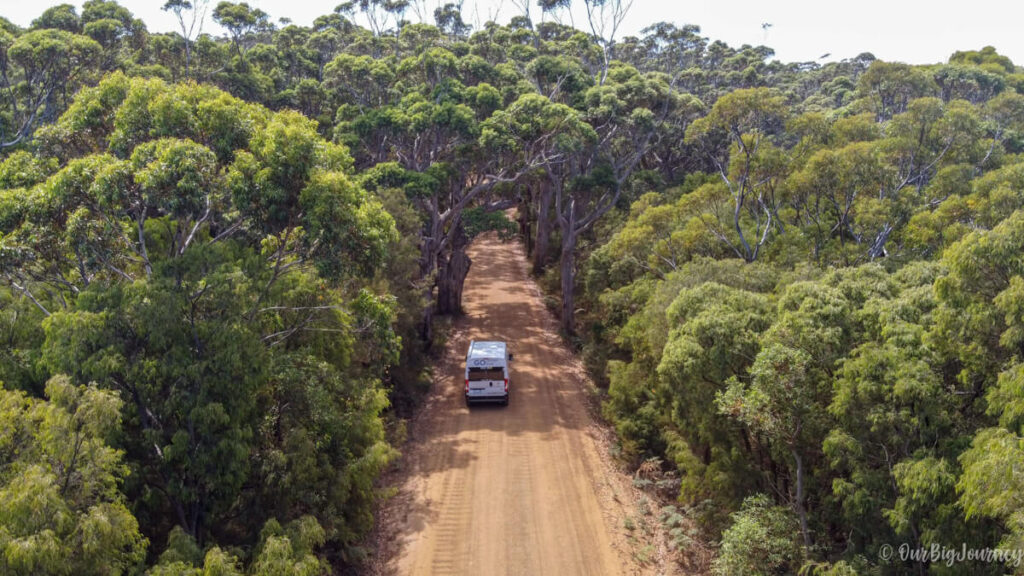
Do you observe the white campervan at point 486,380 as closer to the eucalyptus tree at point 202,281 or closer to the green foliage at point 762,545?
the eucalyptus tree at point 202,281

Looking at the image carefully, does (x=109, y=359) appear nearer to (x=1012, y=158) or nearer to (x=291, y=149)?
(x=291, y=149)

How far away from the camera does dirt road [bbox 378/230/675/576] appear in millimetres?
14383

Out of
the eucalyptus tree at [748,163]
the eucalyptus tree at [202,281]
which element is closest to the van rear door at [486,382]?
the eucalyptus tree at [202,281]

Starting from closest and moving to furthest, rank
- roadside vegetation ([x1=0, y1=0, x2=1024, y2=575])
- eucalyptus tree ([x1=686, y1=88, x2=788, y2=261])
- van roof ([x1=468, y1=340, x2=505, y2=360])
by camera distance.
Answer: roadside vegetation ([x1=0, y1=0, x2=1024, y2=575])
eucalyptus tree ([x1=686, y1=88, x2=788, y2=261])
van roof ([x1=468, y1=340, x2=505, y2=360])

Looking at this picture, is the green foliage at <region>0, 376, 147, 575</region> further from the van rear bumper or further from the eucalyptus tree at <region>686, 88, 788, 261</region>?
the eucalyptus tree at <region>686, 88, 788, 261</region>

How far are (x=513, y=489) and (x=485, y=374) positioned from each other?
5.77 meters

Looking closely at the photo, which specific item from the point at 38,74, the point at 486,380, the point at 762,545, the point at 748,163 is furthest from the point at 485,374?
the point at 38,74

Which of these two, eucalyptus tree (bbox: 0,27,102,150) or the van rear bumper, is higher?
eucalyptus tree (bbox: 0,27,102,150)

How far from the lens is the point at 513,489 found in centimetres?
1711

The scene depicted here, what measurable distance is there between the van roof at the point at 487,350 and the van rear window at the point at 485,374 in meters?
0.61

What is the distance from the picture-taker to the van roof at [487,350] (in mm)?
22991

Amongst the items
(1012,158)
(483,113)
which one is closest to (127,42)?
(483,113)

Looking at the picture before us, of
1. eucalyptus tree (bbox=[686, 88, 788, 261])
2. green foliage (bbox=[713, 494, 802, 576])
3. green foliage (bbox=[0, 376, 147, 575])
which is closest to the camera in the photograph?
green foliage (bbox=[0, 376, 147, 575])

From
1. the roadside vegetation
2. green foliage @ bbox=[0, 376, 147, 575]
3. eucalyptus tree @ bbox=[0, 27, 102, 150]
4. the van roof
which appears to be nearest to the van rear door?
the van roof
